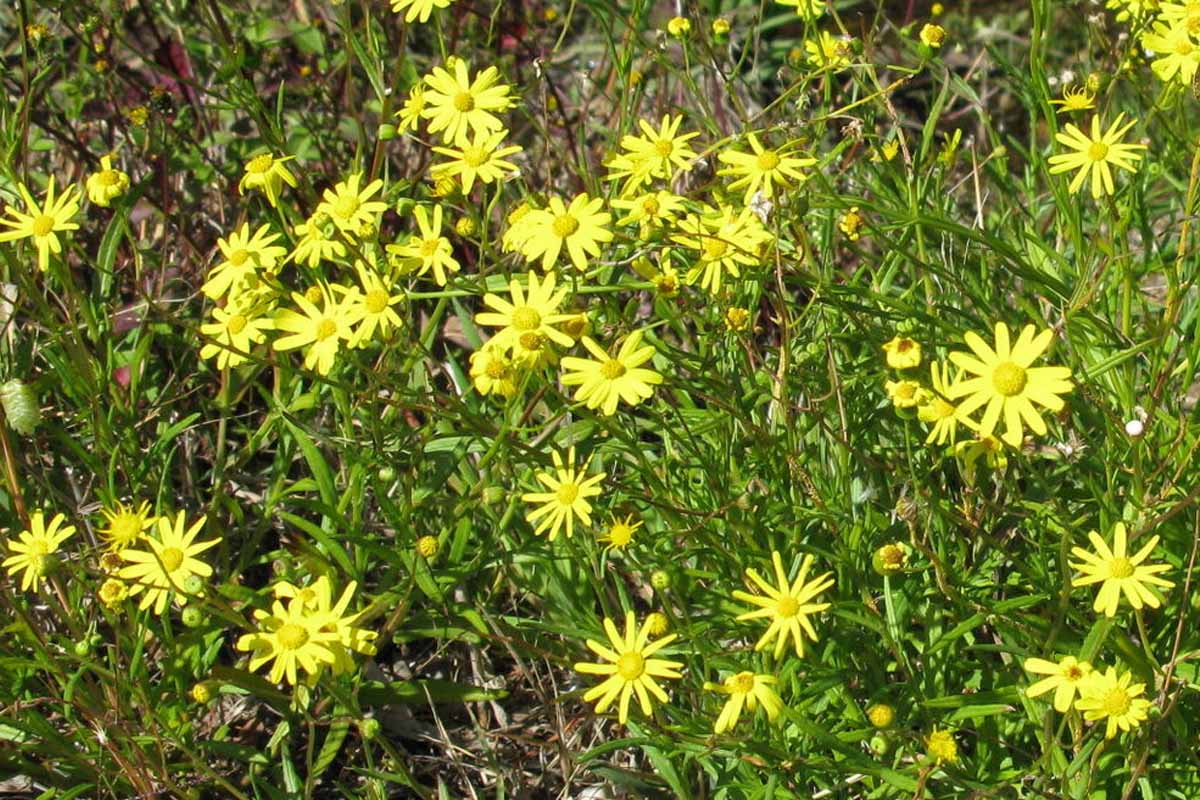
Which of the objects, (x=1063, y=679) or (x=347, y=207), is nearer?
(x=1063, y=679)

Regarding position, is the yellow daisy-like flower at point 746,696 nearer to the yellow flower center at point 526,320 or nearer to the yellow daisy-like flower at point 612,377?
the yellow daisy-like flower at point 612,377

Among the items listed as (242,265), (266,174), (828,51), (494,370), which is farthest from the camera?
(828,51)

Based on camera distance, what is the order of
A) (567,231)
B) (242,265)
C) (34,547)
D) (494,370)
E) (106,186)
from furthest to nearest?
(106,186) → (242,265) → (34,547) → (567,231) → (494,370)

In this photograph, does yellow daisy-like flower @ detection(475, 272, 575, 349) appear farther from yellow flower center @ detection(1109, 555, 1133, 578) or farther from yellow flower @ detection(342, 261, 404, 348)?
yellow flower center @ detection(1109, 555, 1133, 578)

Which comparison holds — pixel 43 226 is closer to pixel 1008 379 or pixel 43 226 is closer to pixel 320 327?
pixel 320 327

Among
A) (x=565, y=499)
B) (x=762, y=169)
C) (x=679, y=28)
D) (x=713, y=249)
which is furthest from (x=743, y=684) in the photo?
(x=679, y=28)

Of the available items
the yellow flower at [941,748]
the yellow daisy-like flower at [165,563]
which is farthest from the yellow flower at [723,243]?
the yellow daisy-like flower at [165,563]
